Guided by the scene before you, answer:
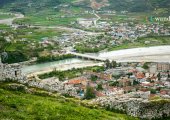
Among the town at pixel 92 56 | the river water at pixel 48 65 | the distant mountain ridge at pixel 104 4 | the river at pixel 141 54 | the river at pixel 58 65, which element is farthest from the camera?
the distant mountain ridge at pixel 104 4

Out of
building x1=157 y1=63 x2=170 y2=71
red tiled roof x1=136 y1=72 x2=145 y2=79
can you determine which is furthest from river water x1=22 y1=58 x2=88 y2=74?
red tiled roof x1=136 y1=72 x2=145 y2=79

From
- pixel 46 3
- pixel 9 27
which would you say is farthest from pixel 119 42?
pixel 46 3

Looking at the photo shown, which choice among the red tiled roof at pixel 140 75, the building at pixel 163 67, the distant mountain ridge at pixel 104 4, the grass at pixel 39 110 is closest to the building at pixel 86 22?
the distant mountain ridge at pixel 104 4

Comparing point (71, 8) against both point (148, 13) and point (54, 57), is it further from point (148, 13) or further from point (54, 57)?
point (54, 57)

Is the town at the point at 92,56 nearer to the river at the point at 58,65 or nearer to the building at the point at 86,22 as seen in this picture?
the river at the point at 58,65

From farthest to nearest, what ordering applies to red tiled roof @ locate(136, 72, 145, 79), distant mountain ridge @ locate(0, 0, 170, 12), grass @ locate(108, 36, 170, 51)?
distant mountain ridge @ locate(0, 0, 170, 12) < grass @ locate(108, 36, 170, 51) < red tiled roof @ locate(136, 72, 145, 79)

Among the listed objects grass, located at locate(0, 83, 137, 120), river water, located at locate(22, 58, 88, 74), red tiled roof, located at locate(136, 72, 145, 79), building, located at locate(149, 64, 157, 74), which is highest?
grass, located at locate(0, 83, 137, 120)

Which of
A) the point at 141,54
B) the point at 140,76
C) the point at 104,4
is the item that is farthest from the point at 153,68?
the point at 104,4

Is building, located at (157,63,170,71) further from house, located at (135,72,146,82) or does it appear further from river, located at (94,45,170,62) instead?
river, located at (94,45,170,62)

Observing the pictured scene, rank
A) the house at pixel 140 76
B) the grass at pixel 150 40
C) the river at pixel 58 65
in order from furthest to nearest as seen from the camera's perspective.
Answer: the grass at pixel 150 40 < the river at pixel 58 65 < the house at pixel 140 76
